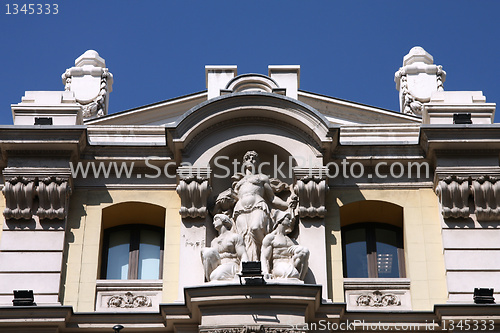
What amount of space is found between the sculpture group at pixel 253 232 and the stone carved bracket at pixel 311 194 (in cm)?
33

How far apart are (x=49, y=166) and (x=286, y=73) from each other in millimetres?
6658

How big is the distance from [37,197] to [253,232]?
4928mm

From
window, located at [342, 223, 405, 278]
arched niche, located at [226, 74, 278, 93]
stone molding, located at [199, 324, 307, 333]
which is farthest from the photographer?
arched niche, located at [226, 74, 278, 93]

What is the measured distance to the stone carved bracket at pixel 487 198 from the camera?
23406 millimetres

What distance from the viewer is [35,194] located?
23.7m

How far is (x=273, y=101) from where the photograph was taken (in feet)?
80.6

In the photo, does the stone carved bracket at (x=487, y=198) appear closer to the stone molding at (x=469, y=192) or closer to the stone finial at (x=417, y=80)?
the stone molding at (x=469, y=192)

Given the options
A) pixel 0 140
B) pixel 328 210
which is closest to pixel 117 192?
pixel 0 140

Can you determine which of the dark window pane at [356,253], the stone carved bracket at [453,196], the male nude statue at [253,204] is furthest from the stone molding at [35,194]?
the stone carved bracket at [453,196]

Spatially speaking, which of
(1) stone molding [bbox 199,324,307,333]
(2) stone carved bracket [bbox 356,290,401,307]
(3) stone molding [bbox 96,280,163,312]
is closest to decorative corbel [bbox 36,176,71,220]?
(3) stone molding [bbox 96,280,163,312]

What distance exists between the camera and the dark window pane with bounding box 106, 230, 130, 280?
24203 millimetres

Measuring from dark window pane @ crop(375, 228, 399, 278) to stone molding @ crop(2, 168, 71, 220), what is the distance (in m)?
7.18

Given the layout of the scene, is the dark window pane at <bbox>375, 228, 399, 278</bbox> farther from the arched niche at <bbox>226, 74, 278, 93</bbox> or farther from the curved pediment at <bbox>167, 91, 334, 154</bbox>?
the arched niche at <bbox>226, 74, 278, 93</bbox>

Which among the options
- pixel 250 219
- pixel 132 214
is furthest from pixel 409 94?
pixel 132 214
